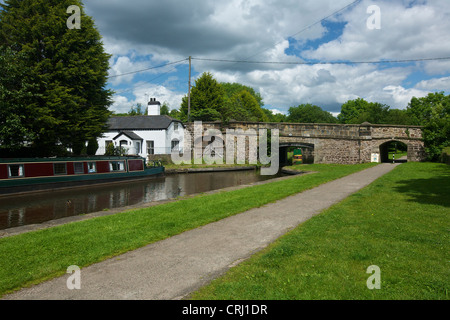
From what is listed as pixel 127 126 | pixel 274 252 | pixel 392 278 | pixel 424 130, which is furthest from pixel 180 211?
pixel 127 126

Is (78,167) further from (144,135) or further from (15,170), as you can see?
(144,135)

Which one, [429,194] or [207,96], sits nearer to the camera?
[429,194]

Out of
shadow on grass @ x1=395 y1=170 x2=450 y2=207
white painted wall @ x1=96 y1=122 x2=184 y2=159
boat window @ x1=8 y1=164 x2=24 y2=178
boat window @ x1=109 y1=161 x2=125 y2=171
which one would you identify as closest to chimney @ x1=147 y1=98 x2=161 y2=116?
white painted wall @ x1=96 y1=122 x2=184 y2=159

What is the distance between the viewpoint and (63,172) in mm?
17672

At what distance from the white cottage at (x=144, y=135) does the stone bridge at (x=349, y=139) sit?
12.5m

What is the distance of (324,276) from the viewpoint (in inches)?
141

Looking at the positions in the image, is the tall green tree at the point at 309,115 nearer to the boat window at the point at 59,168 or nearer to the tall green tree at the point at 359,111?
the tall green tree at the point at 359,111

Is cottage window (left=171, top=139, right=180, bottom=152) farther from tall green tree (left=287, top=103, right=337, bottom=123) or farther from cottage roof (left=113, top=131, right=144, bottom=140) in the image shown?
tall green tree (left=287, top=103, right=337, bottom=123)

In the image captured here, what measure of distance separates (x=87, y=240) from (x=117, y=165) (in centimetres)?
1667

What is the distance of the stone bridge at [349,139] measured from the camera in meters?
27.3

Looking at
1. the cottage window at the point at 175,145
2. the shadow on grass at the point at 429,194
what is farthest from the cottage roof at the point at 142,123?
the shadow on grass at the point at 429,194

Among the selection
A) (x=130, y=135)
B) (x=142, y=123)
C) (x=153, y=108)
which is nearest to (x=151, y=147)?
(x=130, y=135)
